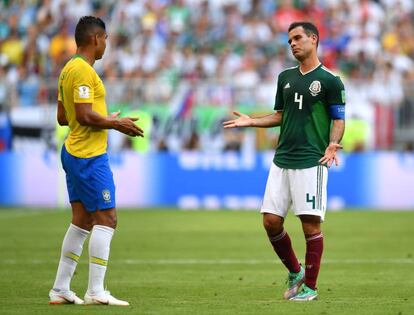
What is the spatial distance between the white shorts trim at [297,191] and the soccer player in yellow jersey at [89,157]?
142cm

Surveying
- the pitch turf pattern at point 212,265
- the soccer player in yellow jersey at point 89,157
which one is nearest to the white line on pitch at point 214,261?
the pitch turf pattern at point 212,265

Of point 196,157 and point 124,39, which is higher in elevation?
point 124,39

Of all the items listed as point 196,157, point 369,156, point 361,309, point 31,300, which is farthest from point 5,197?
point 361,309

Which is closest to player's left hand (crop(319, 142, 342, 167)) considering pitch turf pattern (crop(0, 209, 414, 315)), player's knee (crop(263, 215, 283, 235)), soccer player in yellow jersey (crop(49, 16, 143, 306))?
player's knee (crop(263, 215, 283, 235))

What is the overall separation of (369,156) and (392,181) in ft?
2.51

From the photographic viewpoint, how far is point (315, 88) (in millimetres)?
9477

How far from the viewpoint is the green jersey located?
31.1 ft

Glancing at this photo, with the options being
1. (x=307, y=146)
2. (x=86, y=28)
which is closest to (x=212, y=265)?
(x=307, y=146)

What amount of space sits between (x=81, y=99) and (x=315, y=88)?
6.93ft

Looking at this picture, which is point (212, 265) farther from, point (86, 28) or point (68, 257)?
point (86, 28)

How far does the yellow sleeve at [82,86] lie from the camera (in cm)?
884

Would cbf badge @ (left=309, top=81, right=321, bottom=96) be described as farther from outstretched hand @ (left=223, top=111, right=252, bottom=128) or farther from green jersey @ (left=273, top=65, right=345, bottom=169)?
outstretched hand @ (left=223, top=111, right=252, bottom=128)

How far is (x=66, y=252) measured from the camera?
923 centimetres

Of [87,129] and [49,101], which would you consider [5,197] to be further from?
[87,129]
